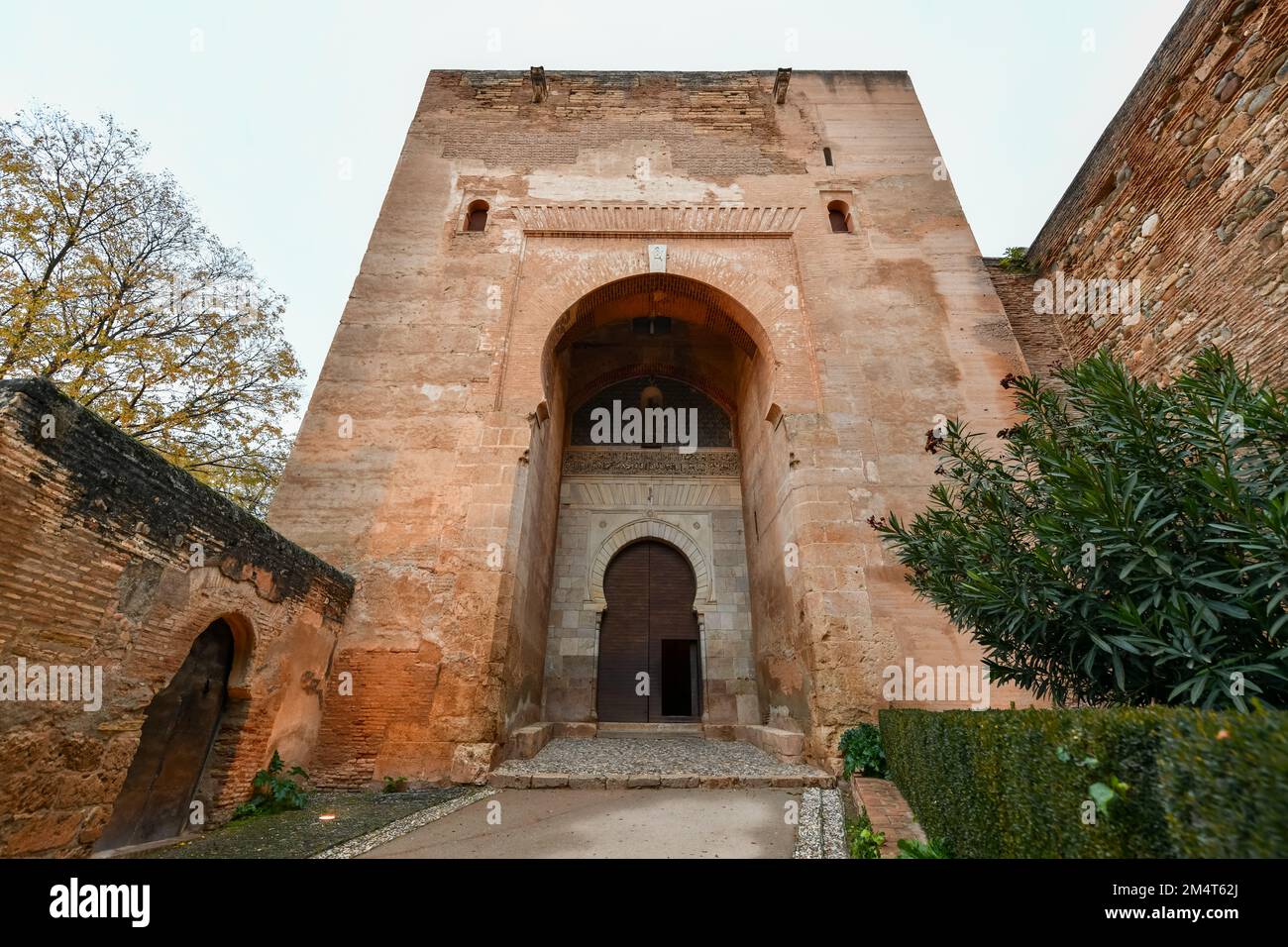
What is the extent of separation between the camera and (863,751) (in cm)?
519

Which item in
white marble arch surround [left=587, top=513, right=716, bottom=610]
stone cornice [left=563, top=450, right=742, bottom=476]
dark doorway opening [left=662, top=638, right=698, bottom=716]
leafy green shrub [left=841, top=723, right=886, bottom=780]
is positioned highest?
stone cornice [left=563, top=450, right=742, bottom=476]

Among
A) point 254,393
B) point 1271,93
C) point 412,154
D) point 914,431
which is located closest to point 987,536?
point 914,431

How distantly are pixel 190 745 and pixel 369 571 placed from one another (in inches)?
88.1

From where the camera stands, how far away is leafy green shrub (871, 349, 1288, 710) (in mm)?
2293

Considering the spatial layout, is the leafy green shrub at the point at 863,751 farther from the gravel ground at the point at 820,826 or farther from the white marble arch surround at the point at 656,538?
the white marble arch surround at the point at 656,538

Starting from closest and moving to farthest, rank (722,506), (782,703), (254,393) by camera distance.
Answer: (782,703) → (722,506) → (254,393)

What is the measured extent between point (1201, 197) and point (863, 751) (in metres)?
6.60

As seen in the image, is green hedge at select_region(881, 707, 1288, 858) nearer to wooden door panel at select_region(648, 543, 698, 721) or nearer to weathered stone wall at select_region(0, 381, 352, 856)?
weathered stone wall at select_region(0, 381, 352, 856)

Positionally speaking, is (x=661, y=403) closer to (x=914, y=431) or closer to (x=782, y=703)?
(x=914, y=431)

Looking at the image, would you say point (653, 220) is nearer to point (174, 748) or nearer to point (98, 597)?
point (98, 597)

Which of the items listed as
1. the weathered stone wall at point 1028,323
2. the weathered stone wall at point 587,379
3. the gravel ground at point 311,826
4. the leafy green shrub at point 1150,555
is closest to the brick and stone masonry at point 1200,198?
the weathered stone wall at point 1028,323

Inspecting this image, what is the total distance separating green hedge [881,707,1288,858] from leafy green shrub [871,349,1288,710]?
26.9 inches

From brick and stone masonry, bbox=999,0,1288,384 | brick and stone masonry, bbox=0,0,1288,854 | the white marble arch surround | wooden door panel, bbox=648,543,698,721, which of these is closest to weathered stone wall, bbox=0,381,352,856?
brick and stone masonry, bbox=0,0,1288,854

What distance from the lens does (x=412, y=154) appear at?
930 cm
